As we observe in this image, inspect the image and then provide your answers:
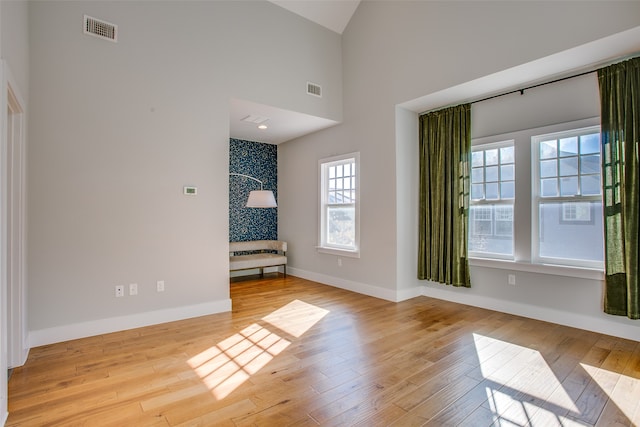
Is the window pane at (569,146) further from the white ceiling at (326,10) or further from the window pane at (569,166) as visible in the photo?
the white ceiling at (326,10)

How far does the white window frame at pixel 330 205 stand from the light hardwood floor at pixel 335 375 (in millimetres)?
1612

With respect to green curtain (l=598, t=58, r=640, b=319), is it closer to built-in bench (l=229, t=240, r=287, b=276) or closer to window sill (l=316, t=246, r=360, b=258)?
window sill (l=316, t=246, r=360, b=258)

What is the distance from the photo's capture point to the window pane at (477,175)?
4.40 meters

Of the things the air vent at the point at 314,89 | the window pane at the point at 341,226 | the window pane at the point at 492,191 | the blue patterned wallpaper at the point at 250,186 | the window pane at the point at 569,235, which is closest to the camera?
the window pane at the point at 569,235

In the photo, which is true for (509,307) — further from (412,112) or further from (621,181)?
(412,112)

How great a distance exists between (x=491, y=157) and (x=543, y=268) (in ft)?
4.84

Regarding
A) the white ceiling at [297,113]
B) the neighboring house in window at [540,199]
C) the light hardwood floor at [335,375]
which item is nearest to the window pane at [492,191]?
the neighboring house in window at [540,199]

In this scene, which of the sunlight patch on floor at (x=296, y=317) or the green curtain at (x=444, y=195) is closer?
the sunlight patch on floor at (x=296, y=317)

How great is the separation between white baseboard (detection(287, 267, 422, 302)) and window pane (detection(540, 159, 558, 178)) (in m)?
2.19

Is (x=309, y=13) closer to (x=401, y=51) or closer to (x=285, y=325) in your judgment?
(x=401, y=51)

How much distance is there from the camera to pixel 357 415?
201 cm

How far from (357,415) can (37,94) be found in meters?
3.81

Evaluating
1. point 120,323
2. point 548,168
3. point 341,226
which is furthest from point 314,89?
point 120,323

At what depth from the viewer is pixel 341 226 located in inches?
224
